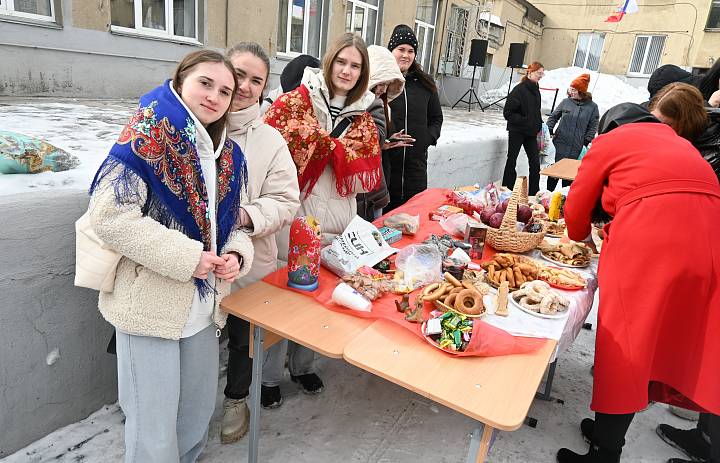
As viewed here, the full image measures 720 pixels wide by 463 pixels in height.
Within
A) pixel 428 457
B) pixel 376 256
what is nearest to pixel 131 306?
pixel 376 256

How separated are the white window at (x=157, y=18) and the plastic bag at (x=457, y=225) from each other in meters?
5.51

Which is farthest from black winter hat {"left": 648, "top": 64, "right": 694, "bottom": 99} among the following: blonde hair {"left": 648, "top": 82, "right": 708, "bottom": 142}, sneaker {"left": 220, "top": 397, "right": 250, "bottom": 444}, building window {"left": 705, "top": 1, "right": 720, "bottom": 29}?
building window {"left": 705, "top": 1, "right": 720, "bottom": 29}

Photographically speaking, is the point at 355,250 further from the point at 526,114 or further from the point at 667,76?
the point at 526,114

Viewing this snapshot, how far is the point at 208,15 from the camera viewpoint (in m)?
6.65

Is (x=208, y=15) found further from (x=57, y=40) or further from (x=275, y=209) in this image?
(x=275, y=209)

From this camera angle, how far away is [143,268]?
1.36 metres

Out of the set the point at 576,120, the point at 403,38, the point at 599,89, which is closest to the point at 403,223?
the point at 403,38

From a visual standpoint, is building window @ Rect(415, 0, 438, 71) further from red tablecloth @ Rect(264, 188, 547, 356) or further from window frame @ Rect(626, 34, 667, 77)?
red tablecloth @ Rect(264, 188, 547, 356)

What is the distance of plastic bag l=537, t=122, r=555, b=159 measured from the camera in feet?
22.4

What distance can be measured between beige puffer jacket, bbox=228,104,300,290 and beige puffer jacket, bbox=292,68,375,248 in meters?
0.36

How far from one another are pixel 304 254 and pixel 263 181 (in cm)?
34

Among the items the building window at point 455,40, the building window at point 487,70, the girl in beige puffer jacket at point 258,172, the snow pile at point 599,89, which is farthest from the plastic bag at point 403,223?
the building window at point 487,70

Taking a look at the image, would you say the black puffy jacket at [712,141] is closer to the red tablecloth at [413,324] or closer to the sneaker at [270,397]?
the red tablecloth at [413,324]

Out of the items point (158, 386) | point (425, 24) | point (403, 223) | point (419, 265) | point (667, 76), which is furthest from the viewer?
point (425, 24)
